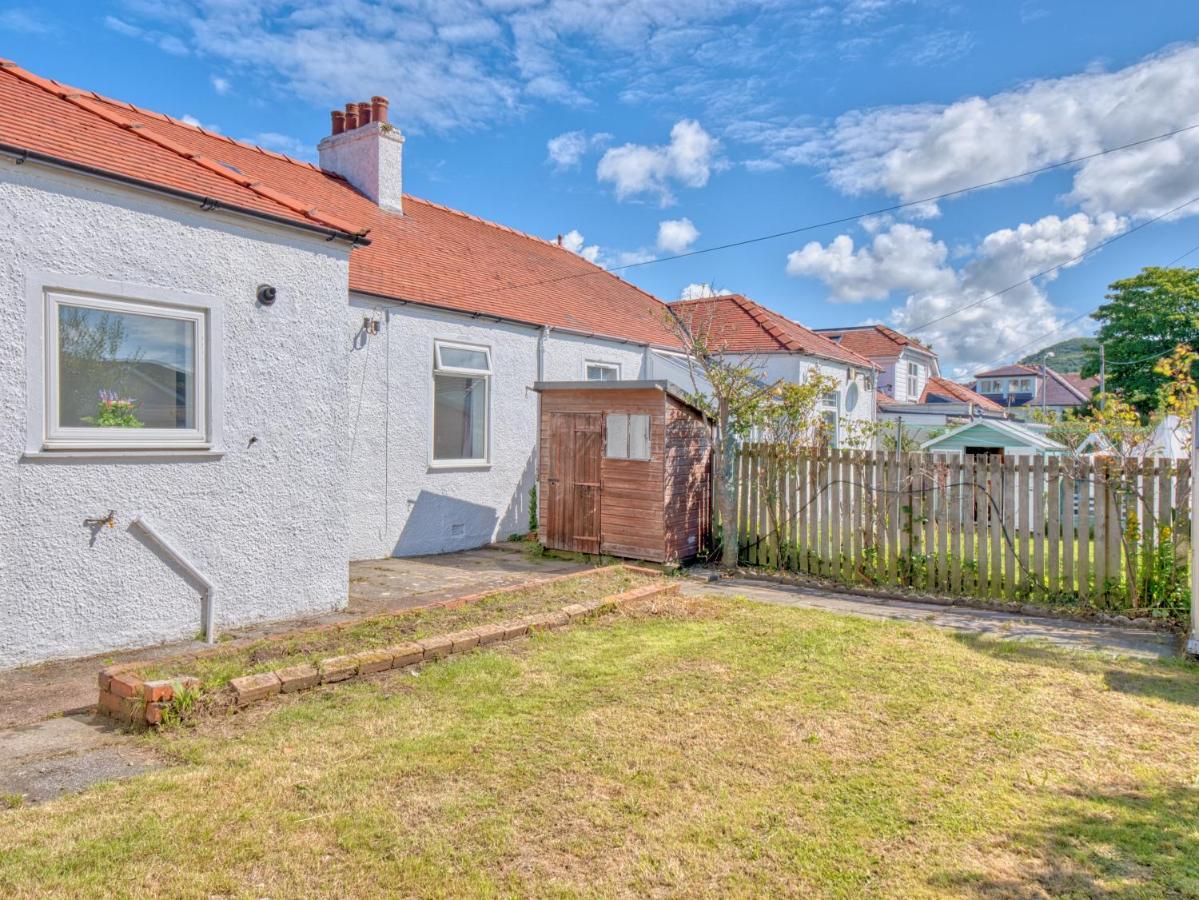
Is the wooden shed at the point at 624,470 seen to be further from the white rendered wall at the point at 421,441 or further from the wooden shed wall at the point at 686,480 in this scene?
the white rendered wall at the point at 421,441

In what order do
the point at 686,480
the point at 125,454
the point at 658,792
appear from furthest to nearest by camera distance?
the point at 686,480, the point at 125,454, the point at 658,792

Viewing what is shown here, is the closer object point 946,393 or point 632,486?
point 632,486

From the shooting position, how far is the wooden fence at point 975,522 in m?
7.54

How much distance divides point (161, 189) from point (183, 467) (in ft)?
7.59

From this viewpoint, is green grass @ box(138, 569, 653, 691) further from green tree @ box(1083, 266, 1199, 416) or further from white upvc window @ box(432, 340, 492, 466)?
Answer: green tree @ box(1083, 266, 1199, 416)

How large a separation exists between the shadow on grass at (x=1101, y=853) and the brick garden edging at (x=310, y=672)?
3928 millimetres

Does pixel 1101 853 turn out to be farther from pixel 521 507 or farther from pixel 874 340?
pixel 874 340

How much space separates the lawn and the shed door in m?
5.42

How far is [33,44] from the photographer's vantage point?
913cm

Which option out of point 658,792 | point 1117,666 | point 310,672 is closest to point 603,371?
point 1117,666

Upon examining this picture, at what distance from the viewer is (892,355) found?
4081 centimetres

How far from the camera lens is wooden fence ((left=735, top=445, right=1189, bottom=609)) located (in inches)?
297

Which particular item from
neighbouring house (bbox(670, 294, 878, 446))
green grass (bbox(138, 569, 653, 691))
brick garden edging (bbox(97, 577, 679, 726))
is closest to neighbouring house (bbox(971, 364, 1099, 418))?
neighbouring house (bbox(670, 294, 878, 446))

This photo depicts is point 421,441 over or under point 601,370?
under
